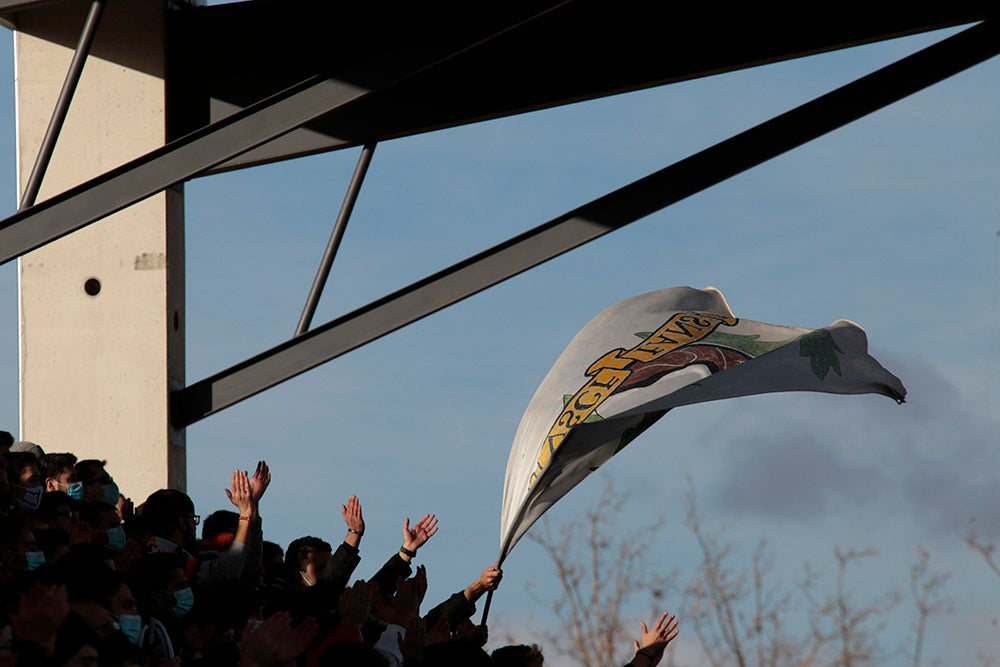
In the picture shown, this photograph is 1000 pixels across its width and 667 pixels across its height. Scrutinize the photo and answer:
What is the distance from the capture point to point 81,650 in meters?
5.51

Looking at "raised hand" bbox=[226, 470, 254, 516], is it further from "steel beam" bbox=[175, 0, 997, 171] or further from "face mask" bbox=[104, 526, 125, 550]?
"steel beam" bbox=[175, 0, 997, 171]

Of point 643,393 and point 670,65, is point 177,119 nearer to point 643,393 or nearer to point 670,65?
point 670,65

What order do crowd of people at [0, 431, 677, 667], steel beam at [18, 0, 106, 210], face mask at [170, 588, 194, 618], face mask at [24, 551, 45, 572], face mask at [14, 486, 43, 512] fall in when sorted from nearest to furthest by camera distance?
crowd of people at [0, 431, 677, 667] → face mask at [24, 551, 45, 572] → face mask at [170, 588, 194, 618] → face mask at [14, 486, 43, 512] → steel beam at [18, 0, 106, 210]

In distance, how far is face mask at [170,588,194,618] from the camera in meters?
7.42

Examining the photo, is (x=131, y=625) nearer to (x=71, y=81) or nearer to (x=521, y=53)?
(x=71, y=81)

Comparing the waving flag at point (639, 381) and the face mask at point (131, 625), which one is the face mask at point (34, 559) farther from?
the waving flag at point (639, 381)

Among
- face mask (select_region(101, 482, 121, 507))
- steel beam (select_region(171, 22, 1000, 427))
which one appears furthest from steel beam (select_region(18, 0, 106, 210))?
face mask (select_region(101, 482, 121, 507))

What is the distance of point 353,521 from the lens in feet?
31.9

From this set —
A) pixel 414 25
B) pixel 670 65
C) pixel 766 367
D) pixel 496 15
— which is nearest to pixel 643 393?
pixel 766 367

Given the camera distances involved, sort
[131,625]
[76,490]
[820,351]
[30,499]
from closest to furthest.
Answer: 1. [131,625]
2. [30,499]
3. [76,490]
4. [820,351]

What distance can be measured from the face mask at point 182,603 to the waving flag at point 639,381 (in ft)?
9.91

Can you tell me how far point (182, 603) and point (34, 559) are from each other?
64 cm

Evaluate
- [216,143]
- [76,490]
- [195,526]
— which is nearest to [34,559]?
[195,526]

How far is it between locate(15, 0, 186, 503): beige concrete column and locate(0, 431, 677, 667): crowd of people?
8.96ft
